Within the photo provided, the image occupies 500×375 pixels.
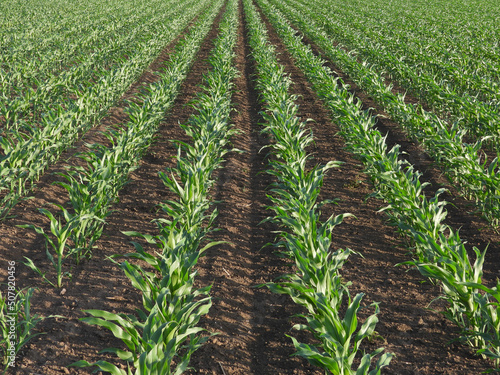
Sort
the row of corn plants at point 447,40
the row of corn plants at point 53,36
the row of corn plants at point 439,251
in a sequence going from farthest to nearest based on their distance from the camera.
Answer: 1. the row of corn plants at point 447,40
2. the row of corn plants at point 53,36
3. the row of corn plants at point 439,251

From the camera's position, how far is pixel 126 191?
5.40m

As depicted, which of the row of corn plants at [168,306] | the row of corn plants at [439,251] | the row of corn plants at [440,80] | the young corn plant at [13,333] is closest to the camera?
the row of corn plants at [168,306]

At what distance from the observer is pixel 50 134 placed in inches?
217

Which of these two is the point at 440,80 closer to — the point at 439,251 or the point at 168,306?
the point at 439,251

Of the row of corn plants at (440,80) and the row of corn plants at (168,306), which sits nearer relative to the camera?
the row of corn plants at (168,306)

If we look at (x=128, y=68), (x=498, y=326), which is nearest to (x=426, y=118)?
(x=498, y=326)

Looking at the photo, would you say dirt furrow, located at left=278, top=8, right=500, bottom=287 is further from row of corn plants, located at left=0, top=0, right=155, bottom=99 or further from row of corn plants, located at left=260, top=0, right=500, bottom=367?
row of corn plants, located at left=0, top=0, right=155, bottom=99

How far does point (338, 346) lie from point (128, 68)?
8.60m

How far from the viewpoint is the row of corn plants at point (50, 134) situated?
467 cm

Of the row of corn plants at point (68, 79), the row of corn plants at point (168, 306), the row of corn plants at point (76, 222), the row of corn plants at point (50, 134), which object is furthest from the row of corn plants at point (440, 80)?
the row of corn plants at point (68, 79)

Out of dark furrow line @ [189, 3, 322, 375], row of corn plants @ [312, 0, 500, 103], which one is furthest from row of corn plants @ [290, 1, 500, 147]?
dark furrow line @ [189, 3, 322, 375]

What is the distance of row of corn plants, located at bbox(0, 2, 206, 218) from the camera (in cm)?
467

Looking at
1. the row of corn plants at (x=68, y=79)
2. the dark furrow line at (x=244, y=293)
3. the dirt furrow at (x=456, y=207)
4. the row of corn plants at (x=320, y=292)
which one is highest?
the row of corn plants at (x=68, y=79)

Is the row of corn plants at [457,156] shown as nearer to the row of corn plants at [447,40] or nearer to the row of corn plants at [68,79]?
the row of corn plants at [447,40]
